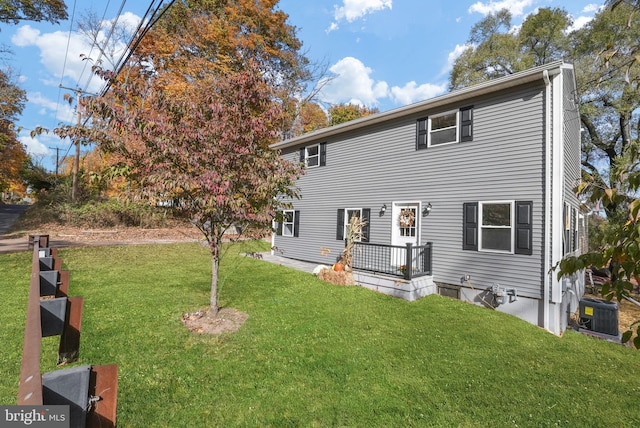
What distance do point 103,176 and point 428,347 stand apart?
17.9 ft

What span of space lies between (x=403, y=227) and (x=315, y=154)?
4.93 meters

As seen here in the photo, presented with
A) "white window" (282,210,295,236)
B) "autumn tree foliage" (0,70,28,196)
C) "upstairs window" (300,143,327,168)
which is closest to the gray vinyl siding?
"upstairs window" (300,143,327,168)

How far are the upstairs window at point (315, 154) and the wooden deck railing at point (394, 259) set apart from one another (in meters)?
3.82

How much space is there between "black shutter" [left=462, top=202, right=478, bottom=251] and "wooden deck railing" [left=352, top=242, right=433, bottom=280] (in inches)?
37.3

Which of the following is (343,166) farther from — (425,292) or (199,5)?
(199,5)

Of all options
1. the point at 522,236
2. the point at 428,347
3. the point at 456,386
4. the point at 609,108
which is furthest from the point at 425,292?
the point at 609,108

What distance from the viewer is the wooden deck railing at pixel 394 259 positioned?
8078 mm

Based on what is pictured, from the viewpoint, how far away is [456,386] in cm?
392

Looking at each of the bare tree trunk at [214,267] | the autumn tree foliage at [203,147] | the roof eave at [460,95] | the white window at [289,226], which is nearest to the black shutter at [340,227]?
the white window at [289,226]

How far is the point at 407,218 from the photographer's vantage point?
919cm

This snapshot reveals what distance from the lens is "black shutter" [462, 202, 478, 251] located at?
25.2 ft

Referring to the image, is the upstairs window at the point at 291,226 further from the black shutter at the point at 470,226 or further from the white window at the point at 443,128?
the black shutter at the point at 470,226

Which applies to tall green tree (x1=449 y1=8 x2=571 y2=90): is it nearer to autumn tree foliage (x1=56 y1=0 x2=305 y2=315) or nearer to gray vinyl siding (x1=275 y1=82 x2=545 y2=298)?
gray vinyl siding (x1=275 y1=82 x2=545 y2=298)

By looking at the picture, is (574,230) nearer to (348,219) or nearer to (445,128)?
(445,128)
